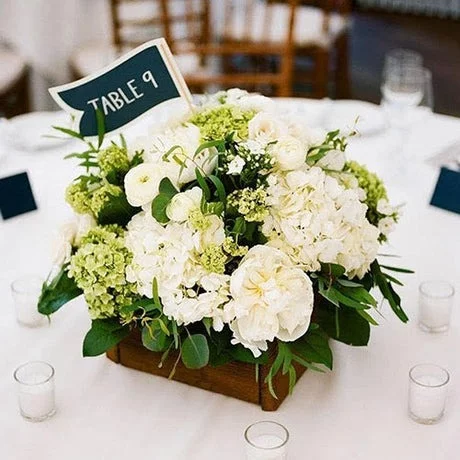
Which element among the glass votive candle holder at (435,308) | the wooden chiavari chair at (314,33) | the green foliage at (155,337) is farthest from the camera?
the wooden chiavari chair at (314,33)

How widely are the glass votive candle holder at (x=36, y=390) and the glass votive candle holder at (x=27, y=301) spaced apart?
0.64 ft

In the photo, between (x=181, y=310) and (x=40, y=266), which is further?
(x=40, y=266)

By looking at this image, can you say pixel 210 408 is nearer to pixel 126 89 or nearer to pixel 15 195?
pixel 126 89

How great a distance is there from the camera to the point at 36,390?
1.37 m

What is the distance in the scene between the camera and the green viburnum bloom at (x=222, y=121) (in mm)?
1393

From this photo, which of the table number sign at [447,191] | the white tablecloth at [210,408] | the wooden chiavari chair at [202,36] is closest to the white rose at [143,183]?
the white tablecloth at [210,408]

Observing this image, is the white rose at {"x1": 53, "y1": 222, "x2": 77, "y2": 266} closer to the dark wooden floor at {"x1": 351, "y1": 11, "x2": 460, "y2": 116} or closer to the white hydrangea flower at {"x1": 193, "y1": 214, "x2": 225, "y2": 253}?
the white hydrangea flower at {"x1": 193, "y1": 214, "x2": 225, "y2": 253}

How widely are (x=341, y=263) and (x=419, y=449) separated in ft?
0.91

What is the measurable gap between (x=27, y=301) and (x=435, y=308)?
67 centimetres

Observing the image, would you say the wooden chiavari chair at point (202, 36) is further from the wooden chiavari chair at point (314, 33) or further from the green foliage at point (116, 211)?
the green foliage at point (116, 211)

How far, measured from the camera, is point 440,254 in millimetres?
1838

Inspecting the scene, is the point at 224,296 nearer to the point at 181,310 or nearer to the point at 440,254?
the point at 181,310

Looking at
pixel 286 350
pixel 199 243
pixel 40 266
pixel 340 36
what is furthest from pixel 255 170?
pixel 340 36

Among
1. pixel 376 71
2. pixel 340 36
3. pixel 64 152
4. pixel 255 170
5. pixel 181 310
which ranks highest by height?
pixel 255 170
